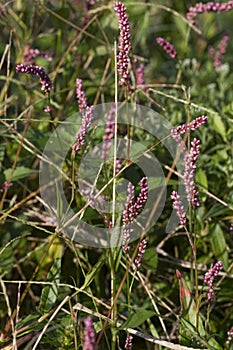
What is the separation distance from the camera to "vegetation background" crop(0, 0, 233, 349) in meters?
1.04

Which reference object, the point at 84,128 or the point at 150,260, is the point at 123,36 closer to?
the point at 84,128

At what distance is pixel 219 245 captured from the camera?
4.02 ft

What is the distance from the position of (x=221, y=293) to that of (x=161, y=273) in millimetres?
146

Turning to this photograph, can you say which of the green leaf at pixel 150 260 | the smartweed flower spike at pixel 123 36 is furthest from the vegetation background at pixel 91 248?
the smartweed flower spike at pixel 123 36

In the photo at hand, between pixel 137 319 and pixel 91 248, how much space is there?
0.33 meters

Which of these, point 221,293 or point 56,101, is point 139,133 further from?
point 221,293

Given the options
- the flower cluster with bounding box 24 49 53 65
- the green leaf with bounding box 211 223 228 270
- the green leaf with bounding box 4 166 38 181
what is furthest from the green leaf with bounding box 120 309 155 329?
the flower cluster with bounding box 24 49 53 65

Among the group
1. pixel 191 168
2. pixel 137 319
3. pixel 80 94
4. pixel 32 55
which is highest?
pixel 32 55

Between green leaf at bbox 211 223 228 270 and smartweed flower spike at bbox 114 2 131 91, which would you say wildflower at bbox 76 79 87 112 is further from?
green leaf at bbox 211 223 228 270

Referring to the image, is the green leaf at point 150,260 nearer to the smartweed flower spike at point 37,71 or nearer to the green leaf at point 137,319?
the green leaf at point 137,319

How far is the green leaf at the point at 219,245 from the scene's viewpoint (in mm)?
1218

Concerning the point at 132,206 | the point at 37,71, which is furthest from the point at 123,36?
the point at 132,206

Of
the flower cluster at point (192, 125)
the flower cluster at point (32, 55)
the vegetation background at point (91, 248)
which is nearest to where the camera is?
the flower cluster at point (192, 125)

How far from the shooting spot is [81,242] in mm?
1226
